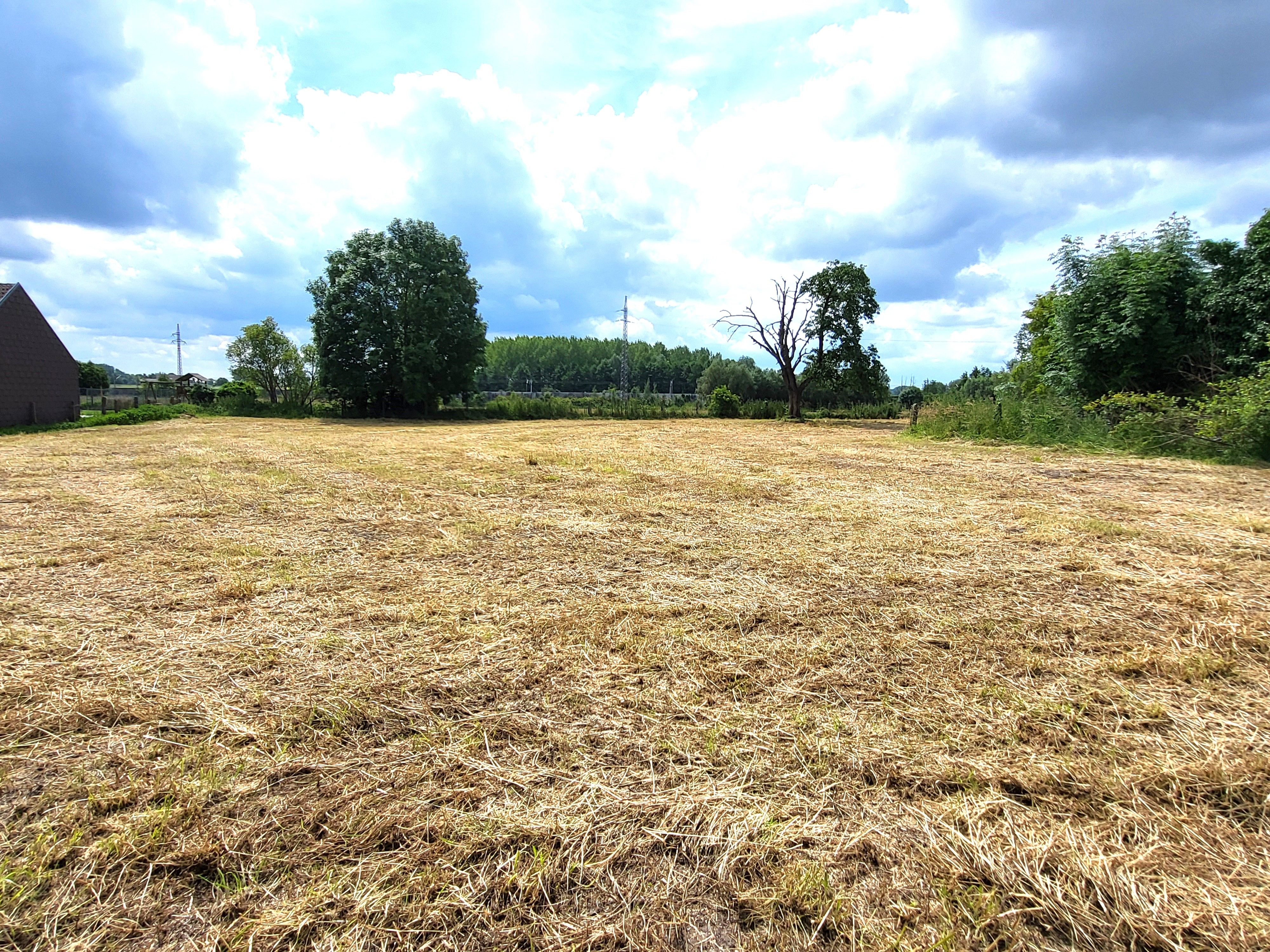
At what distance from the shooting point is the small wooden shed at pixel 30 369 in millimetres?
16906

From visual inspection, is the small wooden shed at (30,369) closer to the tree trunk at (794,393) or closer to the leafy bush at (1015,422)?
the leafy bush at (1015,422)

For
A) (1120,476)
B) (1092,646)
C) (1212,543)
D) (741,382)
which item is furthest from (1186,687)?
(741,382)

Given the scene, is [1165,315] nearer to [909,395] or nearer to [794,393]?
[794,393]

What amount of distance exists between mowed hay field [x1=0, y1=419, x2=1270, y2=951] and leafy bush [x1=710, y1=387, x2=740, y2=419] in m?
26.9

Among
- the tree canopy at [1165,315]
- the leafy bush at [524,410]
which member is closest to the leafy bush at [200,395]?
the leafy bush at [524,410]

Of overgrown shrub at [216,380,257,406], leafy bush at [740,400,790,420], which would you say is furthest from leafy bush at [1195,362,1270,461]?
overgrown shrub at [216,380,257,406]

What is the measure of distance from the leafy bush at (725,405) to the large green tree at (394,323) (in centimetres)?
1280

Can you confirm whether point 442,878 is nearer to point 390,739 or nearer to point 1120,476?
point 390,739

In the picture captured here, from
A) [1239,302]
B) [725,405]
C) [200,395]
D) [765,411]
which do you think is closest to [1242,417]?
[1239,302]

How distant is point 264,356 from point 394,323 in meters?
8.27

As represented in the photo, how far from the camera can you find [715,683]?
2199 millimetres

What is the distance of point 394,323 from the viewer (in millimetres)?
26109

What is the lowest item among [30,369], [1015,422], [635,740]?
[635,740]

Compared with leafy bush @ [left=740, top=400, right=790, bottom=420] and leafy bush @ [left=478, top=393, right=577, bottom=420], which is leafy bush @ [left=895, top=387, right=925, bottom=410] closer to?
leafy bush @ [left=740, top=400, right=790, bottom=420]
